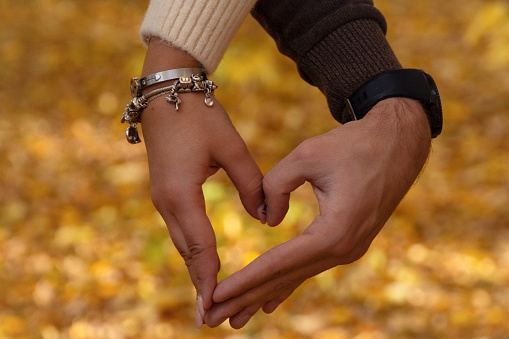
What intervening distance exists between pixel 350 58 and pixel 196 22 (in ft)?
1.19

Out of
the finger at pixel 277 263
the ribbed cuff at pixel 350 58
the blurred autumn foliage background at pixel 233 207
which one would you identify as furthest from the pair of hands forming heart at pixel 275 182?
the blurred autumn foliage background at pixel 233 207

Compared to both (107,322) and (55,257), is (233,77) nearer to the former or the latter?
(55,257)

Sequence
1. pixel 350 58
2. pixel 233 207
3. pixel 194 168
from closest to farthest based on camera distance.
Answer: pixel 194 168
pixel 350 58
pixel 233 207

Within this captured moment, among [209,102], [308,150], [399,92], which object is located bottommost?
[308,150]

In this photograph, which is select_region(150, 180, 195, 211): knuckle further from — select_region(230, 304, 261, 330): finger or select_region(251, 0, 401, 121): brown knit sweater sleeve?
select_region(251, 0, 401, 121): brown knit sweater sleeve

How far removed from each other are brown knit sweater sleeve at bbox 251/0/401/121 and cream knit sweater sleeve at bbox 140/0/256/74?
0.14 metres

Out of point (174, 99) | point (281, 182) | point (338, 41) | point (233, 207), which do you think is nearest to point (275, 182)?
point (281, 182)

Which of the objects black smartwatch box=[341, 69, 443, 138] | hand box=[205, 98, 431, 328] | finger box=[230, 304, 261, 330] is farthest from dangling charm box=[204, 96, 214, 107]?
finger box=[230, 304, 261, 330]

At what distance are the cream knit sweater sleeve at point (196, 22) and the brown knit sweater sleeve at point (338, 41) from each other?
135 mm

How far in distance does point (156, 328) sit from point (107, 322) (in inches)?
8.6

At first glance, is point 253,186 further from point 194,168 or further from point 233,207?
point 233,207

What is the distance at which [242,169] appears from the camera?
3.95 feet

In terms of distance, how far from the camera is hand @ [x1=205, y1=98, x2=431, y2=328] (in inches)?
41.5

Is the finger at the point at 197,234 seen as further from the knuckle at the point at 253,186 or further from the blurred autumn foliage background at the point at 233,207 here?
the blurred autumn foliage background at the point at 233,207
